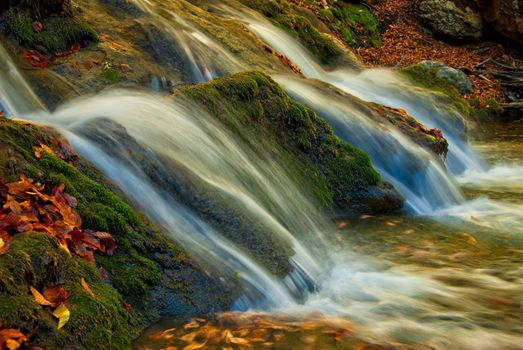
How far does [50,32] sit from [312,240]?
4499mm

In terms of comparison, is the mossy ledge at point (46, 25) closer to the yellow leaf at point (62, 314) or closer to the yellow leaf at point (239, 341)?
the yellow leaf at point (62, 314)

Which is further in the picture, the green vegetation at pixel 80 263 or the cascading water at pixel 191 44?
the cascading water at pixel 191 44

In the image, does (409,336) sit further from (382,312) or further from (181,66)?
(181,66)

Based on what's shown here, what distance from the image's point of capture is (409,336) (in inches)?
155

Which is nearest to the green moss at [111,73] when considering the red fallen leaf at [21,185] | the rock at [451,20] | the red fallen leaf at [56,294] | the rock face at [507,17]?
the red fallen leaf at [21,185]

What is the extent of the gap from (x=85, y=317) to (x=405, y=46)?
17.4 metres

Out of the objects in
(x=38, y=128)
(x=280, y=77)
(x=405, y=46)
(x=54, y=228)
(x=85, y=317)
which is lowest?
(x=85, y=317)

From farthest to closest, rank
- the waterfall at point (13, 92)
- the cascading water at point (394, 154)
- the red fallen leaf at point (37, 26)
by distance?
the cascading water at point (394, 154)
the red fallen leaf at point (37, 26)
the waterfall at point (13, 92)

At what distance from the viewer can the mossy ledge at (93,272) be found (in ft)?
9.87

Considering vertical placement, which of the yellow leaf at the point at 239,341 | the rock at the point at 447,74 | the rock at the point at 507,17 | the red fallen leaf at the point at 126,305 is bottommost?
the red fallen leaf at the point at 126,305

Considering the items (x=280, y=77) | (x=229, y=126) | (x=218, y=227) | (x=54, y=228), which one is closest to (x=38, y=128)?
(x=54, y=228)

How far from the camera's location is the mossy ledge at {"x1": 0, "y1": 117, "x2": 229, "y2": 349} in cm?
301

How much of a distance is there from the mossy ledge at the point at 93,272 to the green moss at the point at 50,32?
3.14 m

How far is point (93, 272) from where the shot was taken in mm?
3654
